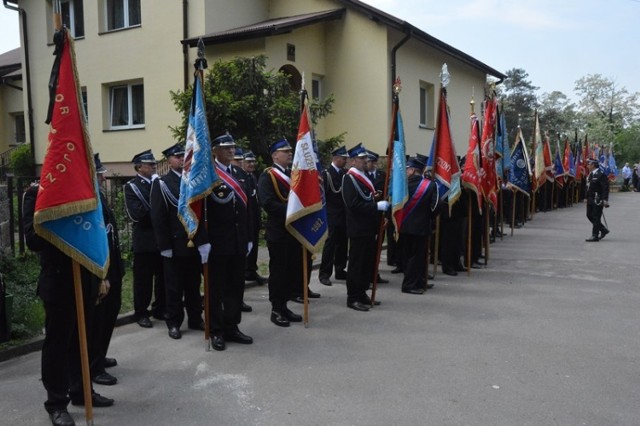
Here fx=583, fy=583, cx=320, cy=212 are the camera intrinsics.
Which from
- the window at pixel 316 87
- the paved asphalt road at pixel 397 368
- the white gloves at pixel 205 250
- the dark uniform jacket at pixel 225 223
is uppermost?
the window at pixel 316 87

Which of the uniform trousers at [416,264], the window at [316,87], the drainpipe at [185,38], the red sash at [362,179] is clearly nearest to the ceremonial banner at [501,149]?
the uniform trousers at [416,264]

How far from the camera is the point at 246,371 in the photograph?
5.12 metres

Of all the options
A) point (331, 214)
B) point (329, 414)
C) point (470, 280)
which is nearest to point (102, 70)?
point (331, 214)

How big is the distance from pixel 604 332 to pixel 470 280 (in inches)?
126

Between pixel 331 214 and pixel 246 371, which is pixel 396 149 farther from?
pixel 246 371

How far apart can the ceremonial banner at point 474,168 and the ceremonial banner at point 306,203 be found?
14.2ft

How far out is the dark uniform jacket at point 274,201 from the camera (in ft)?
21.9

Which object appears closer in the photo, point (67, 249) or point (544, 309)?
point (67, 249)

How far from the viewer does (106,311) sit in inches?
193

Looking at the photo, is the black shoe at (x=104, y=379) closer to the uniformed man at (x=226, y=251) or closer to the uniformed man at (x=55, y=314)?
the uniformed man at (x=55, y=314)

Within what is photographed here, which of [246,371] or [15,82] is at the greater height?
[15,82]

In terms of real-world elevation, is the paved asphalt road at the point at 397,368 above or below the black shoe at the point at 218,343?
below

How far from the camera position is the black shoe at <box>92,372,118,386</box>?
189 inches

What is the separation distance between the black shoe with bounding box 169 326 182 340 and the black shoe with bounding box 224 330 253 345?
55cm
